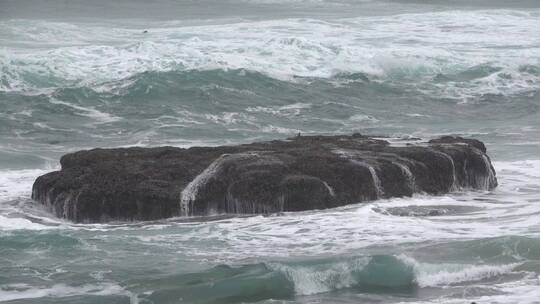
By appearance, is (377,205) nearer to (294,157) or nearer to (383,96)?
(294,157)

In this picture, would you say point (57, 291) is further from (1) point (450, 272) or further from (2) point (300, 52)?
(2) point (300, 52)

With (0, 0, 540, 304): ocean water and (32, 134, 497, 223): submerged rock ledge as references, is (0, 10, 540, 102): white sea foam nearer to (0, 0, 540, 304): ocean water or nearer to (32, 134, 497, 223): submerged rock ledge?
(0, 0, 540, 304): ocean water

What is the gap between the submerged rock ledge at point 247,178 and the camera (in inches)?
524

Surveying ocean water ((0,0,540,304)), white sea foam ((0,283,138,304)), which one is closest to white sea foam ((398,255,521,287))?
ocean water ((0,0,540,304))

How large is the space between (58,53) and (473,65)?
411 inches

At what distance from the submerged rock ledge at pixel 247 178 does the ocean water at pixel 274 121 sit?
0.25 m

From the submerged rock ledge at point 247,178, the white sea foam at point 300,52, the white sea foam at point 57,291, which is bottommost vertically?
the white sea foam at point 57,291

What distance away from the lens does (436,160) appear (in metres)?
14.5

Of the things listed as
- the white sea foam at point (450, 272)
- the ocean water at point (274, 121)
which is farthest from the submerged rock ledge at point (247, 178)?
the white sea foam at point (450, 272)

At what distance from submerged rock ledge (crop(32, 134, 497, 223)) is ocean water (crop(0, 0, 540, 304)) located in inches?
9.8

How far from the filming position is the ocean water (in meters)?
10.7

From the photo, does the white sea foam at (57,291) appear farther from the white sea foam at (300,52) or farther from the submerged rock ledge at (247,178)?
the white sea foam at (300,52)

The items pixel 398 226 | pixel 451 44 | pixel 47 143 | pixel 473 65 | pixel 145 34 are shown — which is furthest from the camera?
pixel 145 34

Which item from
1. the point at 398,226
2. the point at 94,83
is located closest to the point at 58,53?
the point at 94,83
